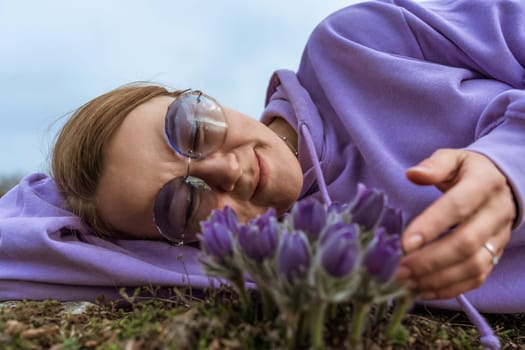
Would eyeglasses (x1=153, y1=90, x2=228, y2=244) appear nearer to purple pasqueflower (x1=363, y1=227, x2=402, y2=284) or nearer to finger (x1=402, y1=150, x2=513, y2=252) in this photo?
finger (x1=402, y1=150, x2=513, y2=252)

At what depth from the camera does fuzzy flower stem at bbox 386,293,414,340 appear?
711mm

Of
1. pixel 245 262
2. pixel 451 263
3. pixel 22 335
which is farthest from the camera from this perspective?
pixel 22 335

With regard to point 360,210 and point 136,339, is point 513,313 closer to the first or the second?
point 360,210

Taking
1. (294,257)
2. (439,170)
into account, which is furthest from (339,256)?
(439,170)

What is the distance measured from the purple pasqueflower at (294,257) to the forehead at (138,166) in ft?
2.79

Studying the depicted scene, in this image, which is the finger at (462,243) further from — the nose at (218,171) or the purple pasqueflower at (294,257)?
the nose at (218,171)

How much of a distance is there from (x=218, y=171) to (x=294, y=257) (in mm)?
819

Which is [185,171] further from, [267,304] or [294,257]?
[294,257]

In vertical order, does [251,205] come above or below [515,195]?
below

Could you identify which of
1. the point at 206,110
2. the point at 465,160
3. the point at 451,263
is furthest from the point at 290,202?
the point at 451,263

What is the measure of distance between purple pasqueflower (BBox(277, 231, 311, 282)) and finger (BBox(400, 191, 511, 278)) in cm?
19

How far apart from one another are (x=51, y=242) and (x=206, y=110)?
588 millimetres

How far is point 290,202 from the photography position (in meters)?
1.56

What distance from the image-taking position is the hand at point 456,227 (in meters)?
0.73
